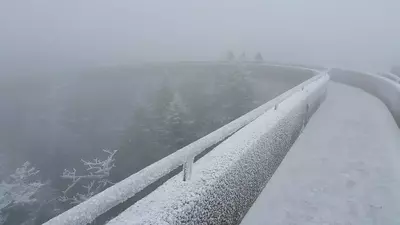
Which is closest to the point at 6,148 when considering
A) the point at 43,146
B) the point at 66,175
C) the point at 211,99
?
the point at 43,146

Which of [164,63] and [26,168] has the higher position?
[164,63]

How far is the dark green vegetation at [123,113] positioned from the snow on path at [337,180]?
43.1ft

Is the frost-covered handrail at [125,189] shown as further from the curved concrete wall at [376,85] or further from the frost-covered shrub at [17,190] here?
the frost-covered shrub at [17,190]

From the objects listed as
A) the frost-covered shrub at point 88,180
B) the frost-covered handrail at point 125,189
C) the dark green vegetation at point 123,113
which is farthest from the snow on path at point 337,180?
the dark green vegetation at point 123,113

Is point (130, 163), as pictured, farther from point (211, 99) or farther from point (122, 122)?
point (211, 99)

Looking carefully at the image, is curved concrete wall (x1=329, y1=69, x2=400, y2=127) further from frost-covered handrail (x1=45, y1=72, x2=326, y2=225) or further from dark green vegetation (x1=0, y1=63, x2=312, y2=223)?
frost-covered handrail (x1=45, y1=72, x2=326, y2=225)

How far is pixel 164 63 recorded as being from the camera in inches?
1896

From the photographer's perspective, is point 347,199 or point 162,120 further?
point 162,120

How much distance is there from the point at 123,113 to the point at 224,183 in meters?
25.9

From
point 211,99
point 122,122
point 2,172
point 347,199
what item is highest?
point 347,199

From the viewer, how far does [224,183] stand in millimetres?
4012

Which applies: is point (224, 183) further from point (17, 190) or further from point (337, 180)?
point (17, 190)

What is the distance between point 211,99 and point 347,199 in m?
25.8

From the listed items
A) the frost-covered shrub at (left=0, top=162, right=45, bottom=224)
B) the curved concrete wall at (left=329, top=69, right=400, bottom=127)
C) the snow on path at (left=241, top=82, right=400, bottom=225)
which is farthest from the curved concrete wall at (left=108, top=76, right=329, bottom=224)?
the frost-covered shrub at (left=0, top=162, right=45, bottom=224)
